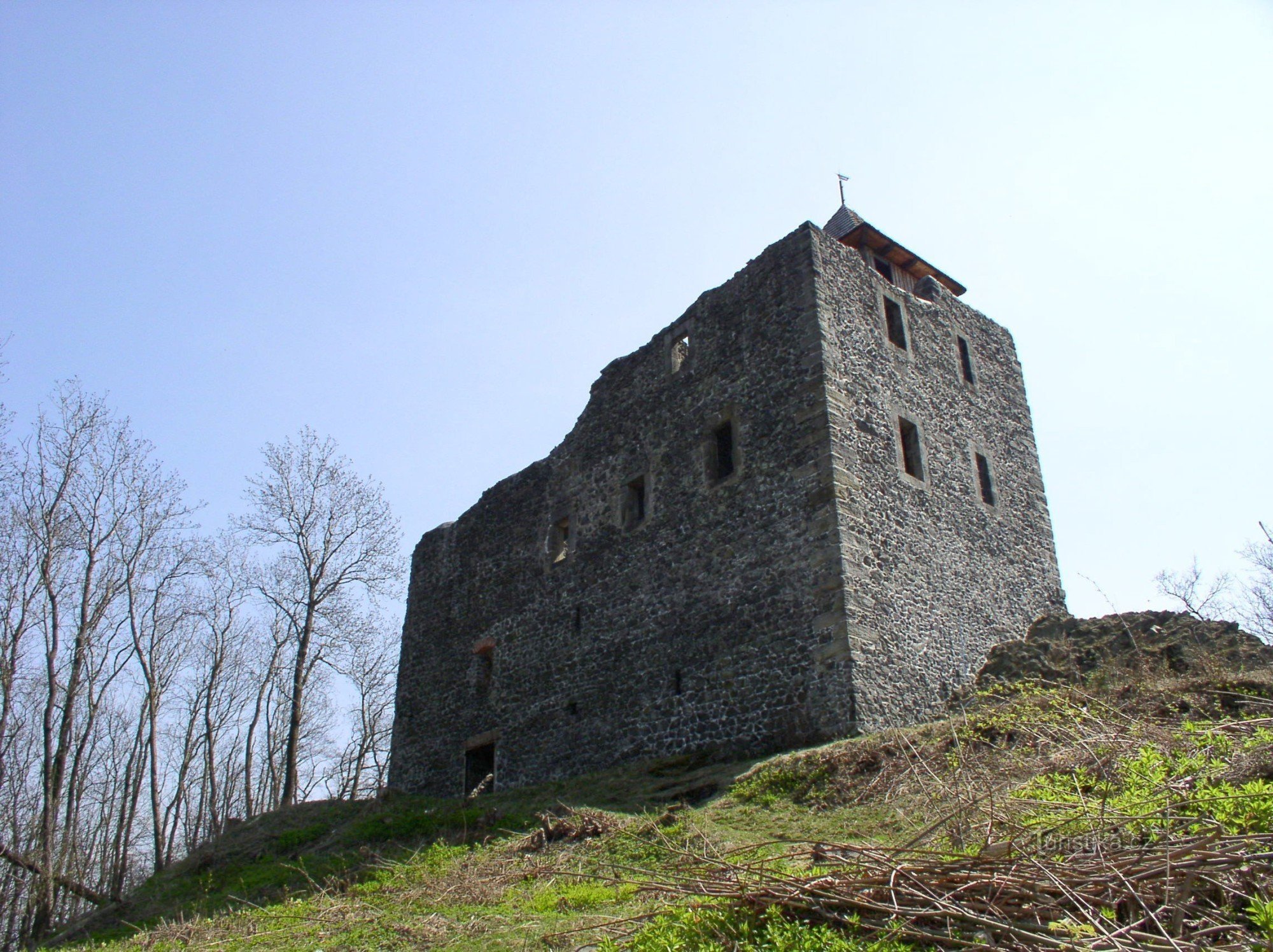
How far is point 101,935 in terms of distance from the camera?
11484 mm

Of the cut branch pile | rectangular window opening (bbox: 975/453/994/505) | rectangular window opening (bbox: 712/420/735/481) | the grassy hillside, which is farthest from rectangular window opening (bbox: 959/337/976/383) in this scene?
the cut branch pile

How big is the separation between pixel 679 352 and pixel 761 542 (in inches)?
183

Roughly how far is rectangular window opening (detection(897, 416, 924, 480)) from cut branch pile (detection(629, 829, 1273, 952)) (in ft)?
34.5

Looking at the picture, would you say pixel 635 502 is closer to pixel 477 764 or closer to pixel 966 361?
pixel 477 764

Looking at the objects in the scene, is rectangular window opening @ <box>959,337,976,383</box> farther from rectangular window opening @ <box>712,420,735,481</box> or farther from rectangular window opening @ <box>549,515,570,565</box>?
rectangular window opening @ <box>549,515,570,565</box>

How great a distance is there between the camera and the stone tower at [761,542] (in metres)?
12.8

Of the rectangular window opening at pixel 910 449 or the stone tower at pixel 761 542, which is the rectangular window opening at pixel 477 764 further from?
the rectangular window opening at pixel 910 449

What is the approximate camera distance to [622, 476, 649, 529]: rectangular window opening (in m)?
16.3

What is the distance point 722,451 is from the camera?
15258 millimetres

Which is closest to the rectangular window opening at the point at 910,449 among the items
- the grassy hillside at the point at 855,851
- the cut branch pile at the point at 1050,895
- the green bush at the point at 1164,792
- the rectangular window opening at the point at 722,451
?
the rectangular window opening at the point at 722,451

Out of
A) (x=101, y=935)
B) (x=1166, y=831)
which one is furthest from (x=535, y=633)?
(x=1166, y=831)

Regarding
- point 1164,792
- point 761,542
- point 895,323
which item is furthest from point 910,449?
point 1164,792

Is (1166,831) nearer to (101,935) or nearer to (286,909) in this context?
(286,909)

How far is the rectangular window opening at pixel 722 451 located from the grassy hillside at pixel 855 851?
4549mm
